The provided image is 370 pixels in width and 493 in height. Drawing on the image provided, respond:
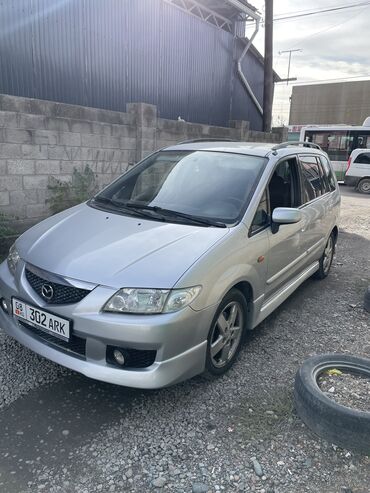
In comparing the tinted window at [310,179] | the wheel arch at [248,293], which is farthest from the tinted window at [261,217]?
the tinted window at [310,179]

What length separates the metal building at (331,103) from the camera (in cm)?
4213

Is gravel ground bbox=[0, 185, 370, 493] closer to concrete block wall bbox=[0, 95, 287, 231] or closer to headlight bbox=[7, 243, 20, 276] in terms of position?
headlight bbox=[7, 243, 20, 276]

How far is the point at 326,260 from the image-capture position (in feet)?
17.9

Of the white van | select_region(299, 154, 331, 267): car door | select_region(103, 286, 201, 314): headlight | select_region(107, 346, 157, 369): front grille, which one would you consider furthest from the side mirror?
the white van

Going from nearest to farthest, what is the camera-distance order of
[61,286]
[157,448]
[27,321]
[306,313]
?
[157,448] < [61,286] < [27,321] < [306,313]

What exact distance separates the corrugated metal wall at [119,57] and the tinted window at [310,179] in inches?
216

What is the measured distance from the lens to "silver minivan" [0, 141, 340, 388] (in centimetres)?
234

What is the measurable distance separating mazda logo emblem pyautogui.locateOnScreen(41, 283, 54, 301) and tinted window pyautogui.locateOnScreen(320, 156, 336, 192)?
391 centimetres

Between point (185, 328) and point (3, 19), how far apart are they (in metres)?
6.88

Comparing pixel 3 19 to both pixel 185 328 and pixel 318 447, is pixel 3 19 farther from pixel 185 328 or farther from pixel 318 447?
pixel 318 447

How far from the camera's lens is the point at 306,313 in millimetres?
4316

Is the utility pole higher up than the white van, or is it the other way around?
the utility pole

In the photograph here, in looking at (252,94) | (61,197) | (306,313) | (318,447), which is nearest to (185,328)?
(318,447)

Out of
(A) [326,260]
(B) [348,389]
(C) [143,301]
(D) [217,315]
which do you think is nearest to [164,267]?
(C) [143,301]
